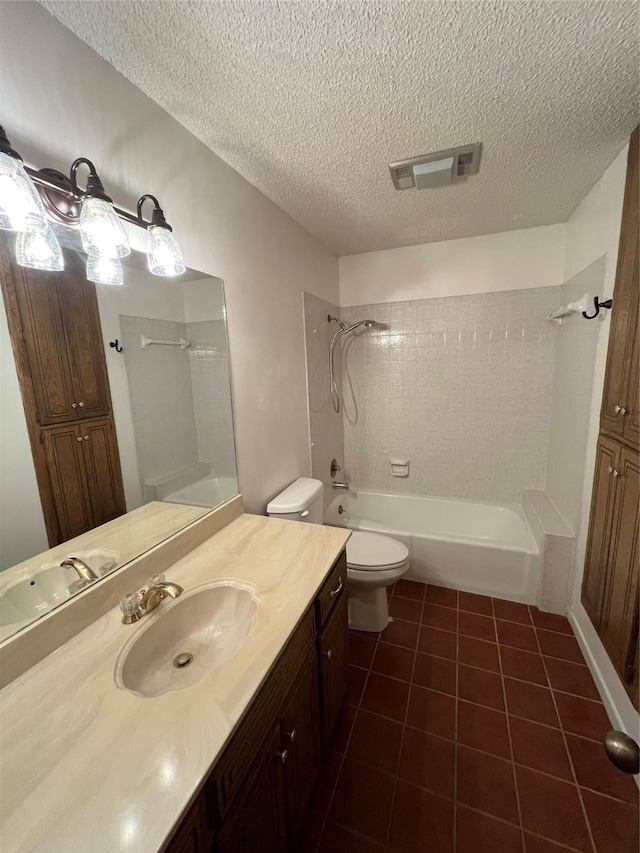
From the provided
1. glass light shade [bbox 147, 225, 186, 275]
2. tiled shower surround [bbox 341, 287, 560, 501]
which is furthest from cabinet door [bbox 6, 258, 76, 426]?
tiled shower surround [bbox 341, 287, 560, 501]

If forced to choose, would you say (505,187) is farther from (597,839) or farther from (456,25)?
(597,839)

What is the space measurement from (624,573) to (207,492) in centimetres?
169

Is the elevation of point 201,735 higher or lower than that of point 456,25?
lower

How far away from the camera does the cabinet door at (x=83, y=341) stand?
0.92 m

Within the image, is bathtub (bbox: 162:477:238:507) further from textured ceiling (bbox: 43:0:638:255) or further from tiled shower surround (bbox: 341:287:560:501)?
tiled shower surround (bbox: 341:287:560:501)

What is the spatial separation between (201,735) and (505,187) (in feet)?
8.00

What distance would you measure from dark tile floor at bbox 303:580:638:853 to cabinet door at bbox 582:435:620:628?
36cm

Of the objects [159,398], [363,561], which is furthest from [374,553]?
[159,398]

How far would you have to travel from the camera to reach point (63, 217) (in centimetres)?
86

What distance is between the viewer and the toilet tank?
1.73 m

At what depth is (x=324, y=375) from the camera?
2.50 metres

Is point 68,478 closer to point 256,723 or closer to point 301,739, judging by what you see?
point 256,723

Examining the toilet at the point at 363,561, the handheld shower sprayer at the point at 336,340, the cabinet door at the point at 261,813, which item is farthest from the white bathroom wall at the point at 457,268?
the cabinet door at the point at 261,813

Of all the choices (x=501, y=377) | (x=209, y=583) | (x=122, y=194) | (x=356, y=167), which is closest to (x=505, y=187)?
(x=356, y=167)
